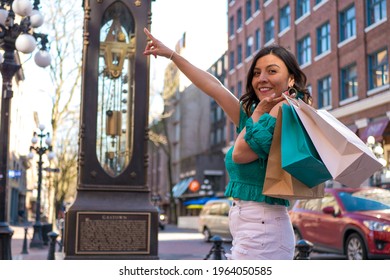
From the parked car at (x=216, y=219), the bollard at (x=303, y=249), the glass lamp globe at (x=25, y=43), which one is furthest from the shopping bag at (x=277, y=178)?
the parked car at (x=216, y=219)

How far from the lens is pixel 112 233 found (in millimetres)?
6477

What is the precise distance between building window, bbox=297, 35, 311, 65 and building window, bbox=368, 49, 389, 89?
4.86 meters

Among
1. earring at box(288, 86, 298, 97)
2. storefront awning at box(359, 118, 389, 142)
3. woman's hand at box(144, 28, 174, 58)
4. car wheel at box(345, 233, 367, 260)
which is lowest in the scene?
car wheel at box(345, 233, 367, 260)

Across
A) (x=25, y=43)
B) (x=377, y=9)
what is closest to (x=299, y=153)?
(x=377, y=9)

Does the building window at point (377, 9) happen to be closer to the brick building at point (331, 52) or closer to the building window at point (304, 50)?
the brick building at point (331, 52)

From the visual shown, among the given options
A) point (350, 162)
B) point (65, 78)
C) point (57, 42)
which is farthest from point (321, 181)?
point (65, 78)

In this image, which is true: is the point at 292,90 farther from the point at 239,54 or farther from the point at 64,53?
the point at 239,54

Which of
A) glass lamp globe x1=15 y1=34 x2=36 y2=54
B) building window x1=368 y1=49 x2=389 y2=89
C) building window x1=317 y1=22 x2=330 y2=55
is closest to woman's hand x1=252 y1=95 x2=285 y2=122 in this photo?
glass lamp globe x1=15 y1=34 x2=36 y2=54

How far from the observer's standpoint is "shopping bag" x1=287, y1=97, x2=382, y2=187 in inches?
59.9

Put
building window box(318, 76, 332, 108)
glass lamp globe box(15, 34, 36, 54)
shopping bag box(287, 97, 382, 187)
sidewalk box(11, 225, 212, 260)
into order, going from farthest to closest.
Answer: building window box(318, 76, 332, 108)
sidewalk box(11, 225, 212, 260)
glass lamp globe box(15, 34, 36, 54)
shopping bag box(287, 97, 382, 187)

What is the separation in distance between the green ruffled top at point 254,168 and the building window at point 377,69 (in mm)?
12865

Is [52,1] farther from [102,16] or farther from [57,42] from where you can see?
[102,16]

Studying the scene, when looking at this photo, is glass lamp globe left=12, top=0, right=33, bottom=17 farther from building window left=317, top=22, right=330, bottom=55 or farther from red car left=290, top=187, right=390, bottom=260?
building window left=317, top=22, right=330, bottom=55
